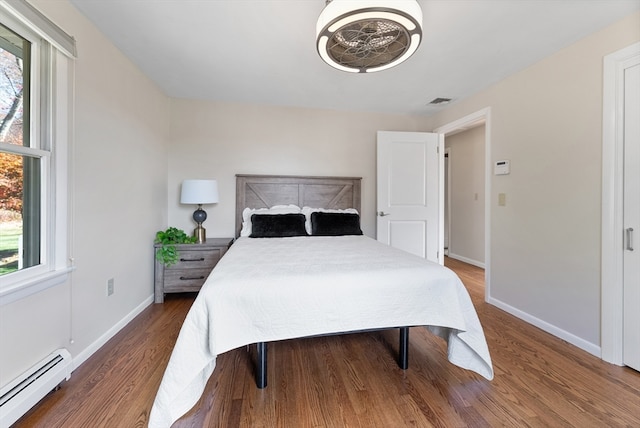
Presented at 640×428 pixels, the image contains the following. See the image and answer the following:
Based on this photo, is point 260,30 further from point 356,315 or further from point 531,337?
point 531,337

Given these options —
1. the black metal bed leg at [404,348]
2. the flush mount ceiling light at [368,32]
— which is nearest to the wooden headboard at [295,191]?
the flush mount ceiling light at [368,32]

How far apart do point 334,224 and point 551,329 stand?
2.20 m

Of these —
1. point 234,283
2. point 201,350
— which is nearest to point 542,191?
point 234,283

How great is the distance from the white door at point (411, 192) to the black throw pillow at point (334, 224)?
18.9 inches

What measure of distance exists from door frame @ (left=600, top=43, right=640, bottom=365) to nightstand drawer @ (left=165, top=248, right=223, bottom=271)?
3349 mm

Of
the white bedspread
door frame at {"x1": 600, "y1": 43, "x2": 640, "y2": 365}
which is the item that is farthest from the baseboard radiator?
door frame at {"x1": 600, "y1": 43, "x2": 640, "y2": 365}

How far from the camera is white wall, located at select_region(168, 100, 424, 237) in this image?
131 inches

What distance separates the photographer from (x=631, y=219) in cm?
177

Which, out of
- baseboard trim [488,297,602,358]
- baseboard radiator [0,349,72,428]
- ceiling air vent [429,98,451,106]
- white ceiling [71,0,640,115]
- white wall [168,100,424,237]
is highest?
ceiling air vent [429,98,451,106]

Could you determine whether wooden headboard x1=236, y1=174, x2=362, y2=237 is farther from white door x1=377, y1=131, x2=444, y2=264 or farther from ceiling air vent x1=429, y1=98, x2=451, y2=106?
ceiling air vent x1=429, y1=98, x2=451, y2=106

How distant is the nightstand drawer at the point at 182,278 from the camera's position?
2883 mm

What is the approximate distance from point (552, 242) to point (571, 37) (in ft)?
5.33

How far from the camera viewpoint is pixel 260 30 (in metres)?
1.94

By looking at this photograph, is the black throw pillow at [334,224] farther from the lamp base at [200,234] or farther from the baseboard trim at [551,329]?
the baseboard trim at [551,329]
